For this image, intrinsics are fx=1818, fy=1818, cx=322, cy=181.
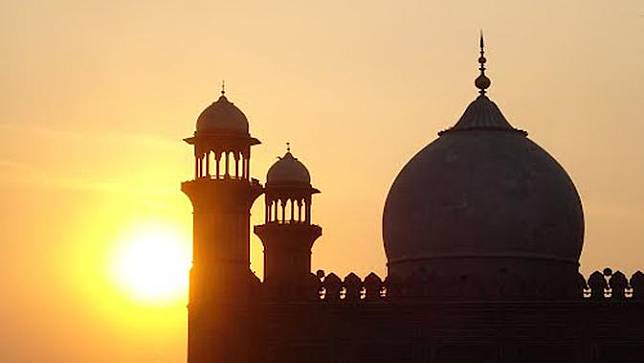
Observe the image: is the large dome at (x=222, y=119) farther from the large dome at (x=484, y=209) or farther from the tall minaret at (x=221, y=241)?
the large dome at (x=484, y=209)

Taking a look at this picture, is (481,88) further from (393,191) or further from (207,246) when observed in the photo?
(207,246)

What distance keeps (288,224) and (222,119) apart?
256 inches

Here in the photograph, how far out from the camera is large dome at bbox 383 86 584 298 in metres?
38.1

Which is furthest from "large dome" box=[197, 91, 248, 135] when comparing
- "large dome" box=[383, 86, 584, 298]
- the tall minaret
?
"large dome" box=[383, 86, 584, 298]

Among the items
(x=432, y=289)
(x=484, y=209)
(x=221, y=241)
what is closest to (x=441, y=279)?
(x=432, y=289)

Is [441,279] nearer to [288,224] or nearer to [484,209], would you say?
[484,209]

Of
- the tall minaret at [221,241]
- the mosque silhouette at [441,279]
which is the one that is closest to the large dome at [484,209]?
the mosque silhouette at [441,279]

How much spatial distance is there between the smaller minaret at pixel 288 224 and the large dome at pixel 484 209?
242 inches

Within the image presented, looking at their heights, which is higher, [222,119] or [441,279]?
[222,119]

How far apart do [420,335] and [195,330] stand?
4.77 meters

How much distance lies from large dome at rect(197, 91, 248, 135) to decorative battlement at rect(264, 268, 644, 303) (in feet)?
13.2

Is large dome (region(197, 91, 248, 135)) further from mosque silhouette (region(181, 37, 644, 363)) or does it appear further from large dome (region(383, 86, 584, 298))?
large dome (region(383, 86, 584, 298))

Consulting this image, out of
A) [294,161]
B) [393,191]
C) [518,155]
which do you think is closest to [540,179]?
[518,155]

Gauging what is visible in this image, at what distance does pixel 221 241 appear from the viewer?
1539 inches
